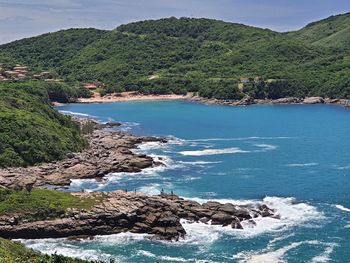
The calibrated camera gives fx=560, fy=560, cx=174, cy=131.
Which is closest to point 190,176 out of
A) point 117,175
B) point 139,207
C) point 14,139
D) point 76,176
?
point 117,175

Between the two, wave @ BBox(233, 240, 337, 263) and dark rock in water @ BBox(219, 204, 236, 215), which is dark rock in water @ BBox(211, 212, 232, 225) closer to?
dark rock in water @ BBox(219, 204, 236, 215)

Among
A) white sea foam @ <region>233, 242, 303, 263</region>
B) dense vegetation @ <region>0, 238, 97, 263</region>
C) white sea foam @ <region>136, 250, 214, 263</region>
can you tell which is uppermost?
dense vegetation @ <region>0, 238, 97, 263</region>

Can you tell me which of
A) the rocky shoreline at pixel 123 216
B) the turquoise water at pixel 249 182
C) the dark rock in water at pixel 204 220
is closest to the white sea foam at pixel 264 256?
the turquoise water at pixel 249 182

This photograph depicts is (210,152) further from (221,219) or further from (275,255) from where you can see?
(275,255)

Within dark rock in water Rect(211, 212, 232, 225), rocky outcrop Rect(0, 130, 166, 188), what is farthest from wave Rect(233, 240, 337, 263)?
rocky outcrop Rect(0, 130, 166, 188)

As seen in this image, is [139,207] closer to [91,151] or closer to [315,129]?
[91,151]

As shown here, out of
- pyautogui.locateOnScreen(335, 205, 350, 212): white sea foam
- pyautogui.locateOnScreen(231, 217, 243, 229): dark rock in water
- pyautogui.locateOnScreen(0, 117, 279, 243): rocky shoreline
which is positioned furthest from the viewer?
pyautogui.locateOnScreen(335, 205, 350, 212): white sea foam
